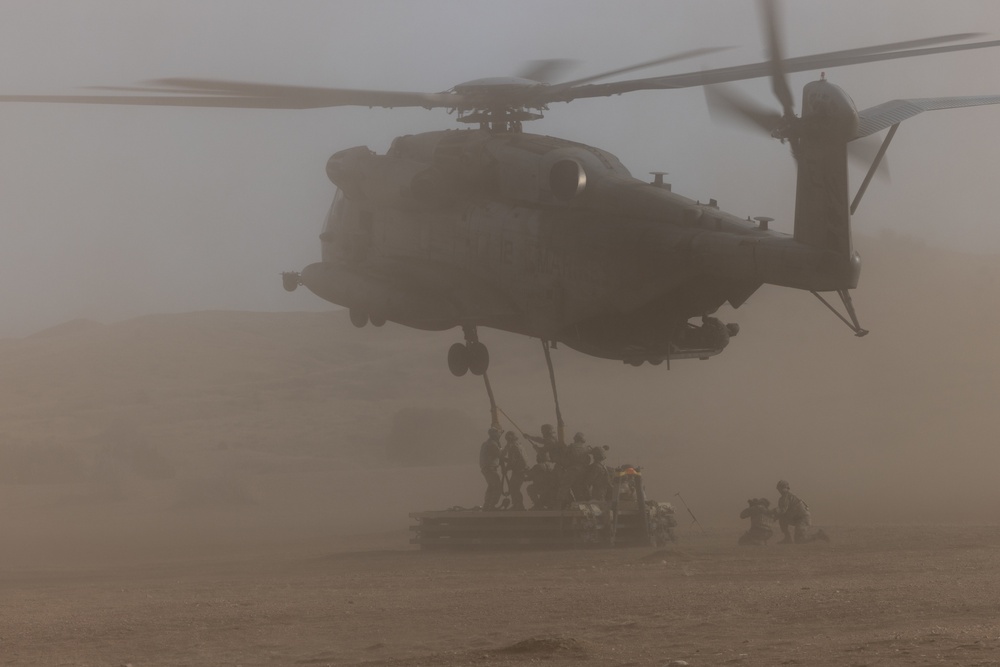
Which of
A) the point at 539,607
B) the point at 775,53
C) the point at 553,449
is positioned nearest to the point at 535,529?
the point at 553,449

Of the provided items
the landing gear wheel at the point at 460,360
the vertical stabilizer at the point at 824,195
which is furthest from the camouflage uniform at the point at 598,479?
the vertical stabilizer at the point at 824,195

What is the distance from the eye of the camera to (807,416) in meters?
66.3

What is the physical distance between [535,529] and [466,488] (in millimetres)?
24950

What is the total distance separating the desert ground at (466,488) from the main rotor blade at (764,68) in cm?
649

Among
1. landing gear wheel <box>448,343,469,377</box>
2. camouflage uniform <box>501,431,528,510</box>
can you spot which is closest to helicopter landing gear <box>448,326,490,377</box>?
landing gear wheel <box>448,343,469,377</box>

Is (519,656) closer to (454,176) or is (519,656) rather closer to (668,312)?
(668,312)

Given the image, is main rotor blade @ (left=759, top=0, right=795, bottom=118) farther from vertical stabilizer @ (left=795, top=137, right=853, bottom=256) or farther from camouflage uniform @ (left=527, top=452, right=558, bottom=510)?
camouflage uniform @ (left=527, top=452, right=558, bottom=510)

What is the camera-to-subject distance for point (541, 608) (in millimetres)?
19703

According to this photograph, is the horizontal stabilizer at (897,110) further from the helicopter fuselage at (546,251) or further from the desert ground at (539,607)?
the desert ground at (539,607)

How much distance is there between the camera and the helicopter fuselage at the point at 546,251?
21.5 metres

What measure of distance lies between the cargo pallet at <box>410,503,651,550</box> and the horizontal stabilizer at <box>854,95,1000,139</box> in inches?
405

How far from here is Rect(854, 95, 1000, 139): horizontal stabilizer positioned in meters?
19.8

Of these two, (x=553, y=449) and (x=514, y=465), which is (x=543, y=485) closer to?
(x=553, y=449)

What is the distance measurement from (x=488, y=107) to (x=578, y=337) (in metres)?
4.07
